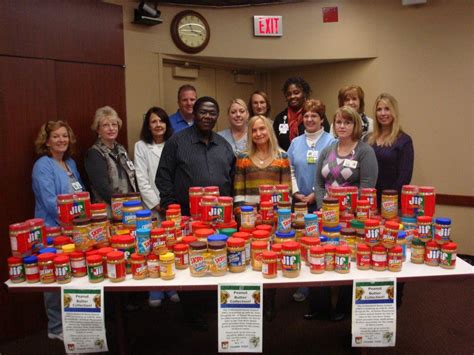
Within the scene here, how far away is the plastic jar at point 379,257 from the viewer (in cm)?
177

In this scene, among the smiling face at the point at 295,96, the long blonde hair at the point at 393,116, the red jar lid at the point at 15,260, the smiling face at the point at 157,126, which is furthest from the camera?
the smiling face at the point at 295,96

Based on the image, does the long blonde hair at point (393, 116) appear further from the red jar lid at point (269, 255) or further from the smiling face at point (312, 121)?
the red jar lid at point (269, 255)

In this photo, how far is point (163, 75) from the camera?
4.26m

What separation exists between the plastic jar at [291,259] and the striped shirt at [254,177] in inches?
34.4

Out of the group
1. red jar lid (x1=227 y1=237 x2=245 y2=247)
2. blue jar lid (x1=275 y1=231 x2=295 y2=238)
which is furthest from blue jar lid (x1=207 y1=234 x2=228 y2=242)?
blue jar lid (x1=275 y1=231 x2=295 y2=238)

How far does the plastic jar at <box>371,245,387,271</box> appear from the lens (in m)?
1.77

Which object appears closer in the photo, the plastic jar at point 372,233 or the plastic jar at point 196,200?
the plastic jar at point 372,233

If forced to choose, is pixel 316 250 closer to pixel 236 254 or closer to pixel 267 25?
pixel 236 254

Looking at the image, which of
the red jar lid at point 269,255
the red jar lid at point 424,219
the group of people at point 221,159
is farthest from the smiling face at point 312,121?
the red jar lid at point 269,255

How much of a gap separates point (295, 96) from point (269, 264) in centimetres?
204

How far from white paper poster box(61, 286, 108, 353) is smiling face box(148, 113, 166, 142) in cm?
177

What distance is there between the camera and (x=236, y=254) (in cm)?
178

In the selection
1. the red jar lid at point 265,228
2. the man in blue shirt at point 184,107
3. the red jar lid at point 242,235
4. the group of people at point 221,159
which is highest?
the man in blue shirt at point 184,107

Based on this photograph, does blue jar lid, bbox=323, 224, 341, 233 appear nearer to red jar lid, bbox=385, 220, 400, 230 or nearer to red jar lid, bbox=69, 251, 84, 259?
red jar lid, bbox=385, 220, 400, 230
